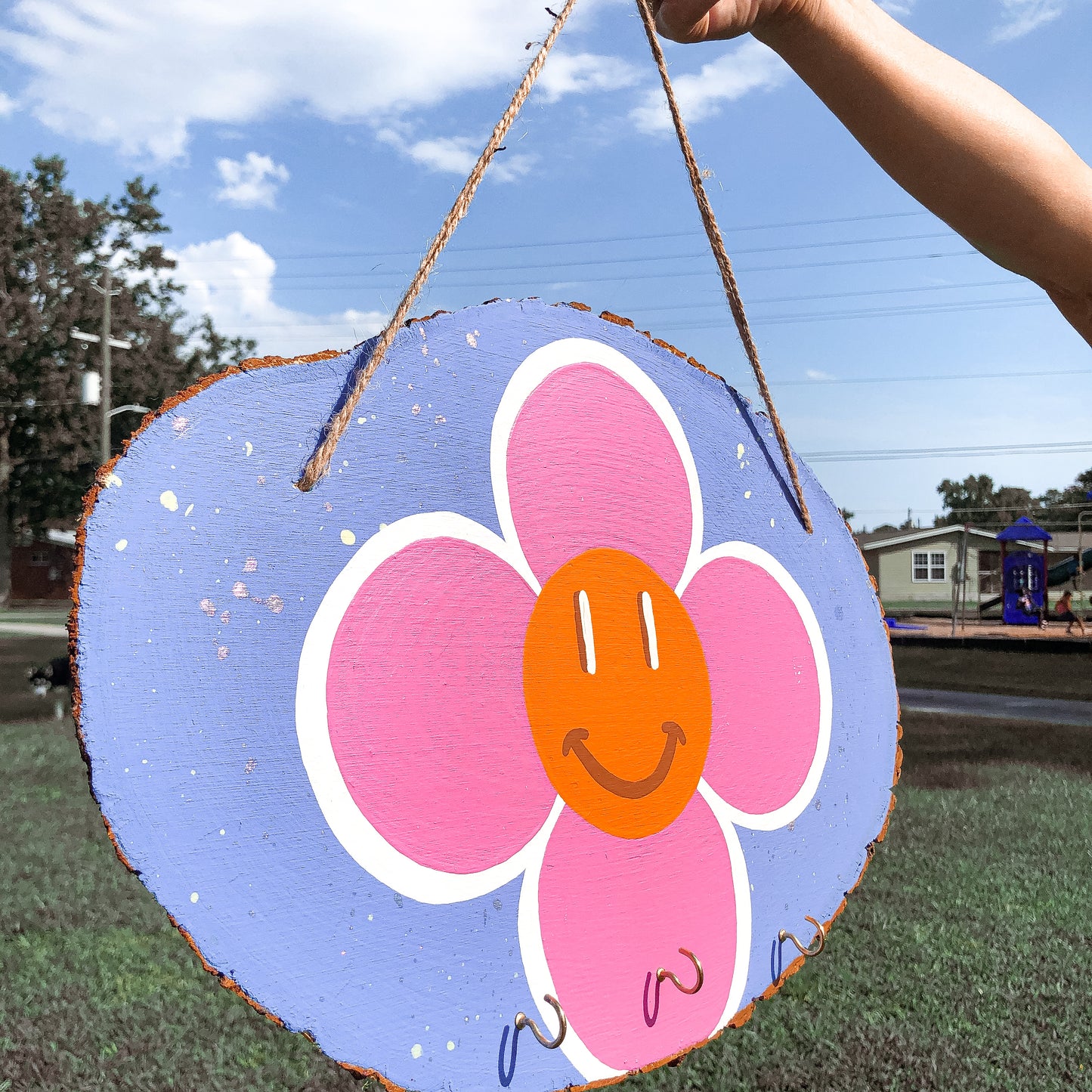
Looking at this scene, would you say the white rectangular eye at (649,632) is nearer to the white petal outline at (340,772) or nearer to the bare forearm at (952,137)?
the white petal outline at (340,772)

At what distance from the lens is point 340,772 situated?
3.07ft

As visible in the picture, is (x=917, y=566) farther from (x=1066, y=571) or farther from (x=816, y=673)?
(x=816, y=673)

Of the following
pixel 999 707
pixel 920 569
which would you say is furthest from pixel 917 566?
pixel 999 707

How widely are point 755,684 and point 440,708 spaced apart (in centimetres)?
52

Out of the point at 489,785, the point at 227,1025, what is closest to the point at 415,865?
the point at 489,785

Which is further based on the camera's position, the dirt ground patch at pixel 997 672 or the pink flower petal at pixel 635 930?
the dirt ground patch at pixel 997 672

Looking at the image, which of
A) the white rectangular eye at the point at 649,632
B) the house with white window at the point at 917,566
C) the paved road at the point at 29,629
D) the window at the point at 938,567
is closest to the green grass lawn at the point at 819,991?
the white rectangular eye at the point at 649,632

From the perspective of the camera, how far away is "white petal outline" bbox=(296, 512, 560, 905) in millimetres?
922

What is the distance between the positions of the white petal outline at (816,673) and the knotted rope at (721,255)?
110 millimetres

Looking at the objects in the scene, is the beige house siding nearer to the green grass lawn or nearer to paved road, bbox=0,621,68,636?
paved road, bbox=0,621,68,636

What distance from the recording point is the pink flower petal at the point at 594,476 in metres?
1.14

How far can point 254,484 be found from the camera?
927 mm

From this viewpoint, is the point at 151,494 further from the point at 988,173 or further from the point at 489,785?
the point at 988,173

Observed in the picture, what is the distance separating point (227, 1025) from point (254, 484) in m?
2.30
